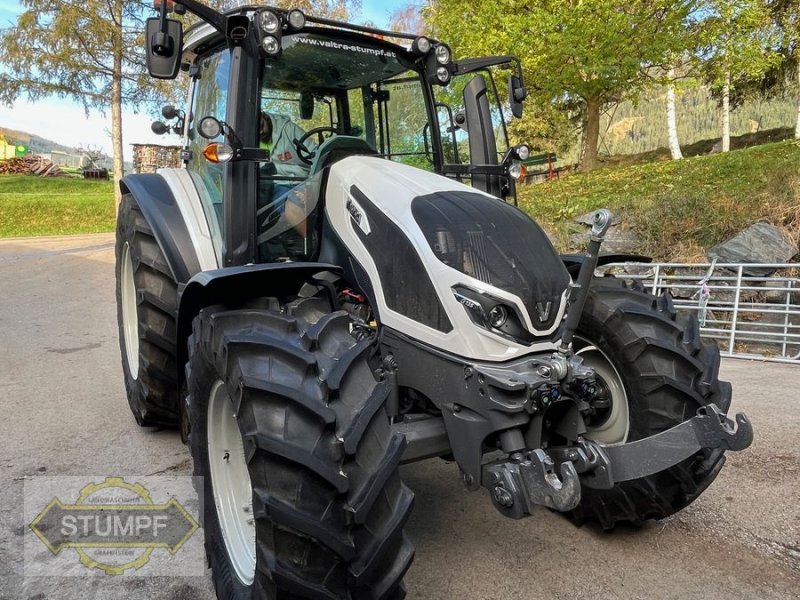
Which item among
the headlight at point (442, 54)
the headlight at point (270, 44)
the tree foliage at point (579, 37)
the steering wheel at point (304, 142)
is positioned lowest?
the steering wheel at point (304, 142)

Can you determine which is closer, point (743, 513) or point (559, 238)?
point (743, 513)

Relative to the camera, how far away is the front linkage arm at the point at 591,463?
2.13 meters

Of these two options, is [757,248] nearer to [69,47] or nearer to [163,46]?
[163,46]

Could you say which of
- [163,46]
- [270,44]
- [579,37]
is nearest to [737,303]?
[270,44]

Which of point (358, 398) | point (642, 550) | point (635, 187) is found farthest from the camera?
point (635, 187)

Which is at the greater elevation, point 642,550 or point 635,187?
point 635,187

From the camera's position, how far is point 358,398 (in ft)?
6.81

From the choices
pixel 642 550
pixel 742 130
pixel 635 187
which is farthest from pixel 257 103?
pixel 742 130

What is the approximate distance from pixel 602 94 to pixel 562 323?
14.5m

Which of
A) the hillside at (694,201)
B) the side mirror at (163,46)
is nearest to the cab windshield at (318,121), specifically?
the side mirror at (163,46)

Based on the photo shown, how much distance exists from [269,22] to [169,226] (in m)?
1.27

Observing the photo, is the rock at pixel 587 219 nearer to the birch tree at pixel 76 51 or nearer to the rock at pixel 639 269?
the rock at pixel 639 269

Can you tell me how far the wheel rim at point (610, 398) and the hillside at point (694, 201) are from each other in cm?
691

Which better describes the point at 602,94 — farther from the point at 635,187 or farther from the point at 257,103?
the point at 257,103
